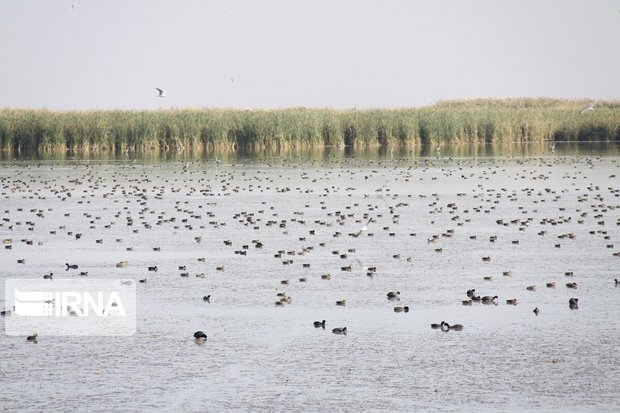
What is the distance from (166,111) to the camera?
85.9 metres

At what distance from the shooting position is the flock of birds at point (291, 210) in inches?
850

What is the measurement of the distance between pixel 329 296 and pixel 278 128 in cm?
5988

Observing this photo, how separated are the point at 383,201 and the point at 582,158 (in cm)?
2534

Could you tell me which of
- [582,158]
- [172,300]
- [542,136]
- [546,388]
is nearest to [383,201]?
[172,300]

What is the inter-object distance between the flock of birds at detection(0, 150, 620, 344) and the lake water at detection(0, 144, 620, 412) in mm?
117

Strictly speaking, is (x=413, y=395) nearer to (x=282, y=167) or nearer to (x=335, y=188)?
(x=335, y=188)

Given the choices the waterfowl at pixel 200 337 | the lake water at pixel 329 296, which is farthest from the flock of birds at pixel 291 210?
the lake water at pixel 329 296

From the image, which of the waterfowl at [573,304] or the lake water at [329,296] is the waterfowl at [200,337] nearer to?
the lake water at [329,296]

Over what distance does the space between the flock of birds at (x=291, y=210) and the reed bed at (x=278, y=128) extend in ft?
80.6

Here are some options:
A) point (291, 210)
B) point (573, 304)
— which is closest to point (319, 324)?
point (573, 304)

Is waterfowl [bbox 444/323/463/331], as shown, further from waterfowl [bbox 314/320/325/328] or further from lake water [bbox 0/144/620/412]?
waterfowl [bbox 314/320/325/328]

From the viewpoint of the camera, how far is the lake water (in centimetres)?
1257

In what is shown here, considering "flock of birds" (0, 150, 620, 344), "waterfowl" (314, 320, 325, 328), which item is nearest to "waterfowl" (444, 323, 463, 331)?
"flock of birds" (0, 150, 620, 344)

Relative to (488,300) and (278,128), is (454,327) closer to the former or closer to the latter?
(488,300)
